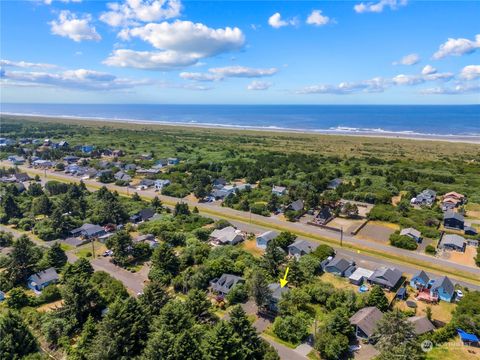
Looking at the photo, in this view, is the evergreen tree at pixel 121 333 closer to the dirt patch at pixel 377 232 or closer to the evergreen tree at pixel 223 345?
the evergreen tree at pixel 223 345

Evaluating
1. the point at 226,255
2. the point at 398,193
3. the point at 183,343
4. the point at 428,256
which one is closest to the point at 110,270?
the point at 226,255

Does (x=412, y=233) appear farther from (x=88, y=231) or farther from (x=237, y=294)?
(x=88, y=231)

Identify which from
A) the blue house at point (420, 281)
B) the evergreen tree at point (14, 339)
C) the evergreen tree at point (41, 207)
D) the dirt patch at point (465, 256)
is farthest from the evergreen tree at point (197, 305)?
the evergreen tree at point (41, 207)

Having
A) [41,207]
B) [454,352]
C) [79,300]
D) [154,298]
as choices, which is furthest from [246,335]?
[41,207]

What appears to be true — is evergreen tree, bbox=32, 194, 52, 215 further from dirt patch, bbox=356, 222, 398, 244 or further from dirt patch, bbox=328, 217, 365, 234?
dirt patch, bbox=356, 222, 398, 244

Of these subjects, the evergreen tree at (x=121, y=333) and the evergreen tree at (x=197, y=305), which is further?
the evergreen tree at (x=197, y=305)
